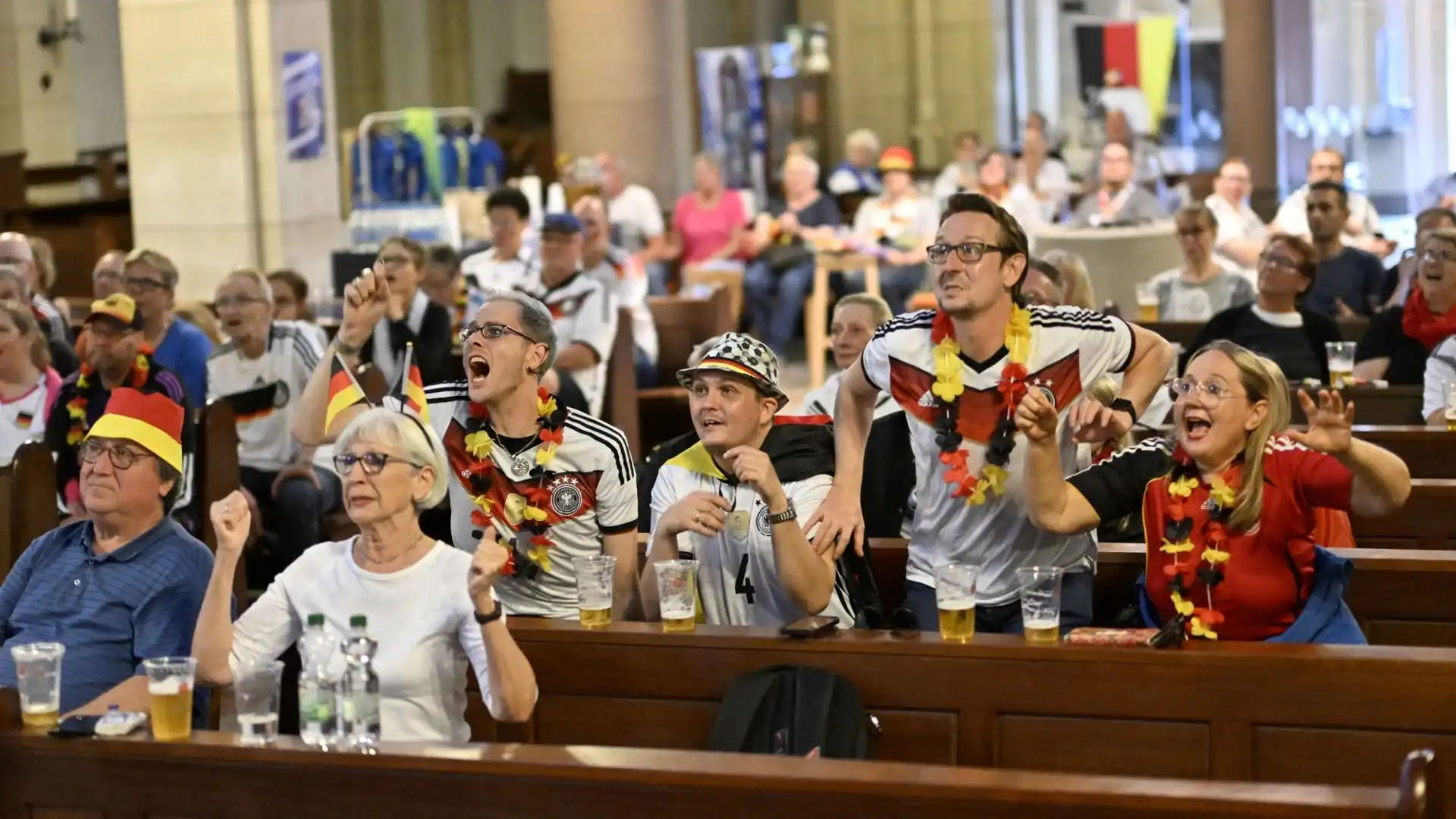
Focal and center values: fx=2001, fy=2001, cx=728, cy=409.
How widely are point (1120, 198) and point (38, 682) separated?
10.0 meters

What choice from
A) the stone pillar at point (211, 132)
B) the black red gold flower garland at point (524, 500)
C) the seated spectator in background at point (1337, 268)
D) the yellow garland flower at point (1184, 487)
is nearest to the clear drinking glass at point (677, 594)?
the black red gold flower garland at point (524, 500)

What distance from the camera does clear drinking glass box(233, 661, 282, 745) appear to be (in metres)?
3.51

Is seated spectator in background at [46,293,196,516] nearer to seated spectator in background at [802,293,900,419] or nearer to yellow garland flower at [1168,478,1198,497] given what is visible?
seated spectator in background at [802,293,900,419]

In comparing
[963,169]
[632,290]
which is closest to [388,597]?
[632,290]

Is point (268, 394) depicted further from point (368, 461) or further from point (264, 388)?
point (368, 461)

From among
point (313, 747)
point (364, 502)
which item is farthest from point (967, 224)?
point (313, 747)

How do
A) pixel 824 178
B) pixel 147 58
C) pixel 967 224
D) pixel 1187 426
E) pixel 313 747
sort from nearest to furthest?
pixel 313 747
pixel 1187 426
pixel 967 224
pixel 147 58
pixel 824 178

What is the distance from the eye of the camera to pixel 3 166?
15.6 meters

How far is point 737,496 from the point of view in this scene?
4609 mm

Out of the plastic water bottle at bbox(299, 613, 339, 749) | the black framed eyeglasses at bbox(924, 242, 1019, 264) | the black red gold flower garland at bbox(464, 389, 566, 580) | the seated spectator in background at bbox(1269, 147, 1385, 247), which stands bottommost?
the plastic water bottle at bbox(299, 613, 339, 749)

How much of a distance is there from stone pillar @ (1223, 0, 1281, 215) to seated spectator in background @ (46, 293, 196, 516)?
12555 mm

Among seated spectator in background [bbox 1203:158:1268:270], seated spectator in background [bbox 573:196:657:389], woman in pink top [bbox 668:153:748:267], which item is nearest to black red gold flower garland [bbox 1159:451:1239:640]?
seated spectator in background [bbox 573:196:657:389]

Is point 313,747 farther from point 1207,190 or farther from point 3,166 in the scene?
point 1207,190

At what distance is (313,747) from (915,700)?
1.27 m
